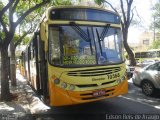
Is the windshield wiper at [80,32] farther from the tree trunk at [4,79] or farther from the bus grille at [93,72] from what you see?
the tree trunk at [4,79]

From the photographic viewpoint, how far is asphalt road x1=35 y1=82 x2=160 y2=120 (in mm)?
8281

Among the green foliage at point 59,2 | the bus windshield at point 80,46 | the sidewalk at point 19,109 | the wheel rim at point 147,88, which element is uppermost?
the green foliage at point 59,2

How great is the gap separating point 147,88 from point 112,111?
10.4 feet

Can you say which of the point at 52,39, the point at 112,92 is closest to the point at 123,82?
the point at 112,92

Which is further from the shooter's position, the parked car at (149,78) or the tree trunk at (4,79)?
the tree trunk at (4,79)

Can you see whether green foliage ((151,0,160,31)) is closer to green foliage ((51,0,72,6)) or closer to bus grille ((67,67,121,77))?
green foliage ((51,0,72,6))

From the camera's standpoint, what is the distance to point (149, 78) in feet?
37.4

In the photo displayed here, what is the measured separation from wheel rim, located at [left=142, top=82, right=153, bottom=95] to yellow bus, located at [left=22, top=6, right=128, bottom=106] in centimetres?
319

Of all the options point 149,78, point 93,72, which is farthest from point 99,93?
point 149,78

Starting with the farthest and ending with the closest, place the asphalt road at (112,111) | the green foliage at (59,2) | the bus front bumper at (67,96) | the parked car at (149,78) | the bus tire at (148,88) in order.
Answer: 1. the green foliage at (59,2)
2. the bus tire at (148,88)
3. the parked car at (149,78)
4. the asphalt road at (112,111)
5. the bus front bumper at (67,96)

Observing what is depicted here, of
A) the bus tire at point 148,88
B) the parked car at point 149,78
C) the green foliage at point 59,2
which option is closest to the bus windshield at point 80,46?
the parked car at point 149,78

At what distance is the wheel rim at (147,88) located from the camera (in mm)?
11475

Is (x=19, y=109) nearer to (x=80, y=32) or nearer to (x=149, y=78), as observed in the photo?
(x=80, y=32)

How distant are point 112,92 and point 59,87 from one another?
1703 millimetres
